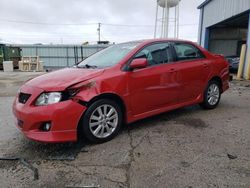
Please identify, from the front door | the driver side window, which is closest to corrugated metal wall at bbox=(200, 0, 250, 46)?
the driver side window

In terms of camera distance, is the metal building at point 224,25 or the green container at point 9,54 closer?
the metal building at point 224,25

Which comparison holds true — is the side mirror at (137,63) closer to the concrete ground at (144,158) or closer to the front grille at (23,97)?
the concrete ground at (144,158)

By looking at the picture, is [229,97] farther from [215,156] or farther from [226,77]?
[215,156]

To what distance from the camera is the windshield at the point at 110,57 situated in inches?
150

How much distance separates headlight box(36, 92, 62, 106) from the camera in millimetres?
3020

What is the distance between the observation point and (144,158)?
2.95m

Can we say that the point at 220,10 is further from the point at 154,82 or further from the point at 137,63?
the point at 137,63

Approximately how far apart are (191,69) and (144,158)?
2304 millimetres

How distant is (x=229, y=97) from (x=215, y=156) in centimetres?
419

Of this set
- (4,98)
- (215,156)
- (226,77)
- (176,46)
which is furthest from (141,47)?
(4,98)

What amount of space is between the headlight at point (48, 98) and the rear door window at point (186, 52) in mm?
2448

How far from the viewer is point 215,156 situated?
2.96m

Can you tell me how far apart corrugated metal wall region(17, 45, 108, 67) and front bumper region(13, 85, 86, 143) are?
70.6 ft

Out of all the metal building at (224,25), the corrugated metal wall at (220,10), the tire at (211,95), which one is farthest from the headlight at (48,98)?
the corrugated metal wall at (220,10)
